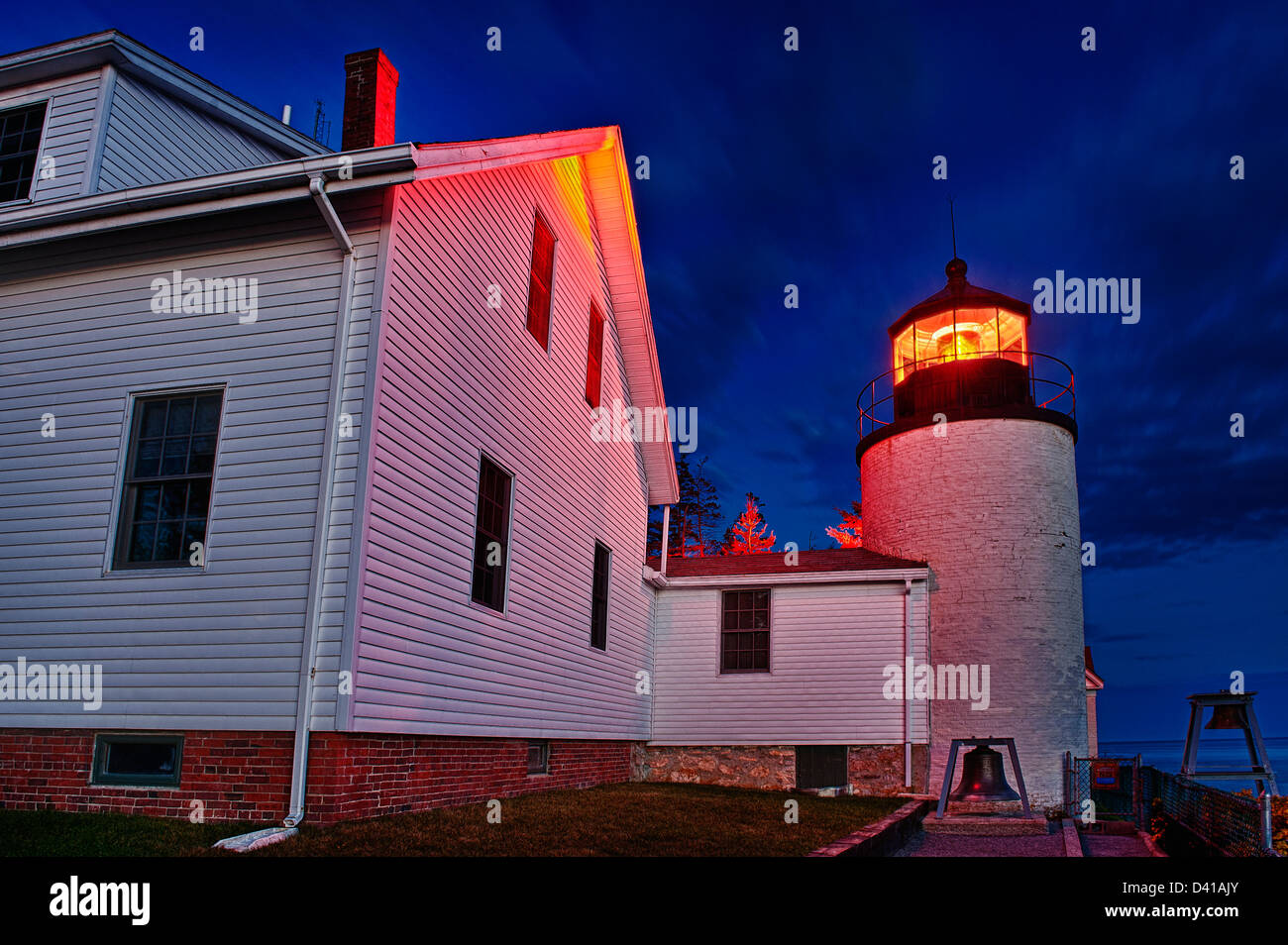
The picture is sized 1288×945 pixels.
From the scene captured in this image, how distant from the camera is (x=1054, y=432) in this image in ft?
58.6

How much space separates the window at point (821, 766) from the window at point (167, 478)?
1183 centimetres

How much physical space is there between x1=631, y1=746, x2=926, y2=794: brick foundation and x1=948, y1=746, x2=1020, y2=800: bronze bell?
407 centimetres

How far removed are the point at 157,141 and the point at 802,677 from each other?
12996 millimetres

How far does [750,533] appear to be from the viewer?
42.0 metres

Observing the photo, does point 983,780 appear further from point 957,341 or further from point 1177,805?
point 957,341

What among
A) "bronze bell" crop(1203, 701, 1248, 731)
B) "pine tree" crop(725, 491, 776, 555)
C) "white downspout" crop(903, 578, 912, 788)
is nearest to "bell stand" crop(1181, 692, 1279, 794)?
"bronze bell" crop(1203, 701, 1248, 731)

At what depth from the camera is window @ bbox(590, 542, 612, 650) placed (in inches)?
579

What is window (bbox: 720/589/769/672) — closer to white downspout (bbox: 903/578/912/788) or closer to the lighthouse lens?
white downspout (bbox: 903/578/912/788)

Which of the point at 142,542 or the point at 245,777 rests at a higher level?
the point at 142,542

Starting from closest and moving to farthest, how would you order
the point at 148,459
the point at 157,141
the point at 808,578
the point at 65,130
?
the point at 148,459, the point at 65,130, the point at 157,141, the point at 808,578

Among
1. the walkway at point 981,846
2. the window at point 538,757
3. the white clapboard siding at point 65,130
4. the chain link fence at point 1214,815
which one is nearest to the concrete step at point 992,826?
the walkway at point 981,846

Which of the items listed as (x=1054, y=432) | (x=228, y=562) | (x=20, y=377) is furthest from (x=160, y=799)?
(x=1054, y=432)

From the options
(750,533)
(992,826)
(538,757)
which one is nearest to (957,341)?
(992,826)
